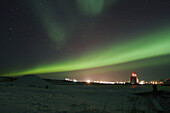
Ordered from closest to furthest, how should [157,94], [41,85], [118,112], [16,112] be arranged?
[16,112]
[118,112]
[157,94]
[41,85]

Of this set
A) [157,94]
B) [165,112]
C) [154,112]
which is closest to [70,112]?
[154,112]

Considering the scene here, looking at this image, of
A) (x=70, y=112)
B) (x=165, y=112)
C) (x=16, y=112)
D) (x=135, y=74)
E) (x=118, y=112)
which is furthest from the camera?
(x=135, y=74)

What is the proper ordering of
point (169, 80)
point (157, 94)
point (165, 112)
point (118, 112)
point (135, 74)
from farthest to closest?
1. point (135, 74)
2. point (169, 80)
3. point (157, 94)
4. point (165, 112)
5. point (118, 112)

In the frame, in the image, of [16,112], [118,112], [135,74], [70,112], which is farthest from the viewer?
[135,74]

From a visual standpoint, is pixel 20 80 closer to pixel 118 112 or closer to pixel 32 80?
pixel 32 80

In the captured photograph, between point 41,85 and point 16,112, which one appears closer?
point 16,112

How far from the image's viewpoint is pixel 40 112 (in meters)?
5.70

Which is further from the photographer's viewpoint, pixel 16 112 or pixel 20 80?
pixel 20 80

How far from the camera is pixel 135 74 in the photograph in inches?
5659

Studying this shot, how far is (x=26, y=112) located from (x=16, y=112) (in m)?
0.39

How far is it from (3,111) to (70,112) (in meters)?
2.82

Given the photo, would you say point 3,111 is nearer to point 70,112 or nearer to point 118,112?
point 70,112

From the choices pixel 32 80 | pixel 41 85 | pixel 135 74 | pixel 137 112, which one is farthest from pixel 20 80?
pixel 135 74

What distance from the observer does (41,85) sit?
24.6m
